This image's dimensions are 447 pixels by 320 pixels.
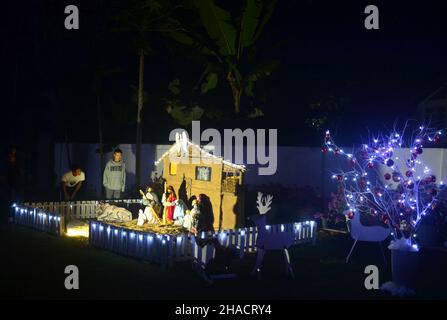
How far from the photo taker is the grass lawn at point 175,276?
8.47 meters

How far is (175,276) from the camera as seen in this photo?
9.59 m

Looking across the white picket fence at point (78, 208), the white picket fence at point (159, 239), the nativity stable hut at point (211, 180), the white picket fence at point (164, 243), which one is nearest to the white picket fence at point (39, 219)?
the white picket fence at point (159, 239)

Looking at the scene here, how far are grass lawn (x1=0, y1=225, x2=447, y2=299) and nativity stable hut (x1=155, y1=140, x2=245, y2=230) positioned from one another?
1.56m

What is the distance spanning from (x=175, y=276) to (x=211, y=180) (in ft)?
12.3

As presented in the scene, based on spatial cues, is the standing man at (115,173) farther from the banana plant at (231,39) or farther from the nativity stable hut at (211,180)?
the banana plant at (231,39)

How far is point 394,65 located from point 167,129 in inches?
409

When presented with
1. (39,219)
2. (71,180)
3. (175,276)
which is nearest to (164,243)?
(175,276)

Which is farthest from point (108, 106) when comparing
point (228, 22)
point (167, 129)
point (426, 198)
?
point (426, 198)

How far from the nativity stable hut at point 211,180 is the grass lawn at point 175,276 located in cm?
156

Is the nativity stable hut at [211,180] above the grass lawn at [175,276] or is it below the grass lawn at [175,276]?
above

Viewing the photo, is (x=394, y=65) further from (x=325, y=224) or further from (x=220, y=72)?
(x=325, y=224)

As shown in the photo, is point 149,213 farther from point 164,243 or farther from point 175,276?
point 175,276

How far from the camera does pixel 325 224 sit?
14594 millimetres
